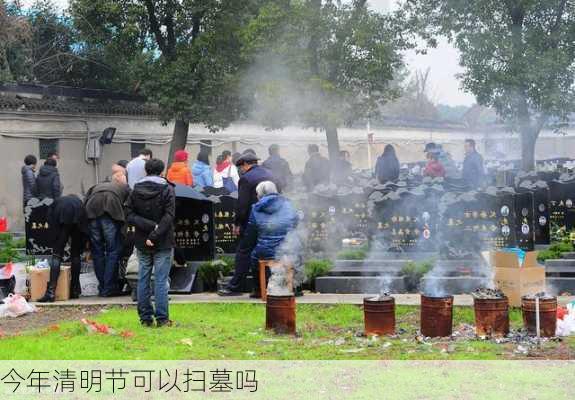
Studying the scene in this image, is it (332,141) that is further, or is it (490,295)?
(332,141)

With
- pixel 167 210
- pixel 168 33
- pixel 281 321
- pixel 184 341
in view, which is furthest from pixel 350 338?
pixel 168 33

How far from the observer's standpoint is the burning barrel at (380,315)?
8.25 metres

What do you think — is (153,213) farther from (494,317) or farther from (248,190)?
(494,317)

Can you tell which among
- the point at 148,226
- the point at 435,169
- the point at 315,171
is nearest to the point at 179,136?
the point at 315,171

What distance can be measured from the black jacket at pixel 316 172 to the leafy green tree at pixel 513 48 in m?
6.93

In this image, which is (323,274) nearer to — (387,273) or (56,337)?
(387,273)

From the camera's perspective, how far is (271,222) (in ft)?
34.7

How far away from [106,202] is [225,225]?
2.79m

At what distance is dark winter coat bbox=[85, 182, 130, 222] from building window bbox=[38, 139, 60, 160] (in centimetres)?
1386

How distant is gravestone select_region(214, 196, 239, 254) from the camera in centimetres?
1381

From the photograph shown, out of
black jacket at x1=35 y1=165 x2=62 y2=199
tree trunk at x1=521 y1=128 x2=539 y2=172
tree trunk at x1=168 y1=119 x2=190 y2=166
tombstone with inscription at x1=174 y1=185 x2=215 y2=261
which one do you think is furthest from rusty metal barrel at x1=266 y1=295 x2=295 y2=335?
tree trunk at x1=168 y1=119 x2=190 y2=166

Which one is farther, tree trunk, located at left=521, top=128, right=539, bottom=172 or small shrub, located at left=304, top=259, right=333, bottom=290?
tree trunk, located at left=521, top=128, right=539, bottom=172

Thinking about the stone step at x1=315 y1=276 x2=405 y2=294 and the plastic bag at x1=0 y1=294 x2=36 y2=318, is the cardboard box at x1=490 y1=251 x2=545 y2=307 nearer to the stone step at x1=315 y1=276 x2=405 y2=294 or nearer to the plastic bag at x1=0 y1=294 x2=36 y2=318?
the stone step at x1=315 y1=276 x2=405 y2=294

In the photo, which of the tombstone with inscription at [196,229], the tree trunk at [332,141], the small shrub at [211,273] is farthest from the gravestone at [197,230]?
the tree trunk at [332,141]
